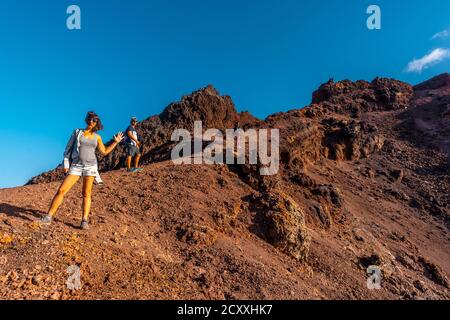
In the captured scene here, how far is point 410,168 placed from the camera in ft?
68.7

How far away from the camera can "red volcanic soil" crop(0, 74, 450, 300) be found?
5.52 metres

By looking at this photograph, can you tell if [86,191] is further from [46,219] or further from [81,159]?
[46,219]

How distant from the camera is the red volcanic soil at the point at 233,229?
5523 mm

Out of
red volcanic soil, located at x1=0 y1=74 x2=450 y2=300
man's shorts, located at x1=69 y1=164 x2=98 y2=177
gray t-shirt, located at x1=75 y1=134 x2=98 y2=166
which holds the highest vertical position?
gray t-shirt, located at x1=75 y1=134 x2=98 y2=166

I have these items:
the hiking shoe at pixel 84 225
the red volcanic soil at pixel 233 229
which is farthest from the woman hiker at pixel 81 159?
the red volcanic soil at pixel 233 229

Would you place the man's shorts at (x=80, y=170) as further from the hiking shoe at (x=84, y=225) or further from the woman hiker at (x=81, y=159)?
the hiking shoe at (x=84, y=225)

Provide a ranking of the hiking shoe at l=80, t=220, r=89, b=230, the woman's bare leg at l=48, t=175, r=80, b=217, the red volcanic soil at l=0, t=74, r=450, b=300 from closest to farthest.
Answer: the red volcanic soil at l=0, t=74, r=450, b=300
the woman's bare leg at l=48, t=175, r=80, b=217
the hiking shoe at l=80, t=220, r=89, b=230

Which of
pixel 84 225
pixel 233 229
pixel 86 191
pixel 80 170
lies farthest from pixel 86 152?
pixel 233 229

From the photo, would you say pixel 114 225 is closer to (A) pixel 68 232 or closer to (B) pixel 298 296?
(A) pixel 68 232

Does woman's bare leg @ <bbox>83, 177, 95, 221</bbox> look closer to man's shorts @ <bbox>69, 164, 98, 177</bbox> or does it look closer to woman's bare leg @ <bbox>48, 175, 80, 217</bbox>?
man's shorts @ <bbox>69, 164, 98, 177</bbox>

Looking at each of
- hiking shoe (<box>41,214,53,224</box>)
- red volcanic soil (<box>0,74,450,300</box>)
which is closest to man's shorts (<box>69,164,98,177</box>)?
hiking shoe (<box>41,214,53,224</box>)

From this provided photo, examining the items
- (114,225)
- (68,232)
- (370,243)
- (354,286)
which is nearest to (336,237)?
(370,243)

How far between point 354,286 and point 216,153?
619cm

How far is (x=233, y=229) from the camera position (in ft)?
28.7
